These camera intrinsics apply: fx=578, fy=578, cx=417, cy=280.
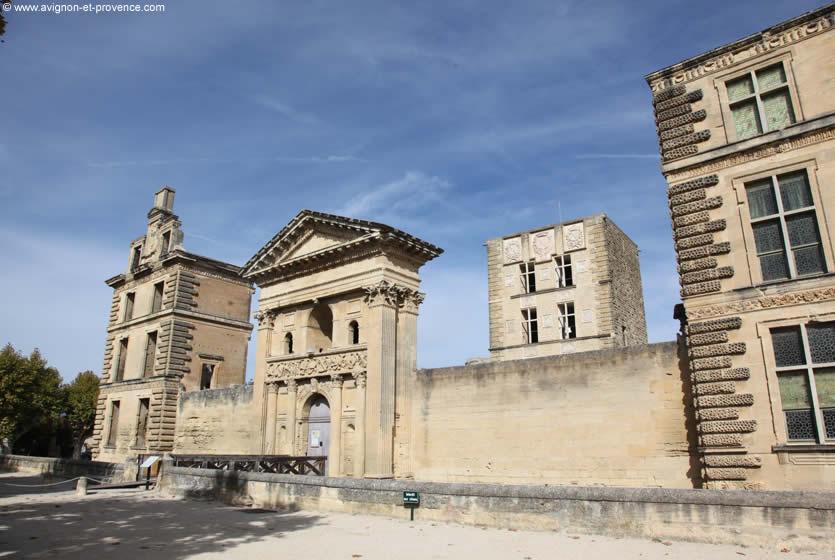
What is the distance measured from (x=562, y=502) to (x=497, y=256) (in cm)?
2625

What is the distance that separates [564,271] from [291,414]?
18139mm

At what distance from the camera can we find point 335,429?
1969 centimetres

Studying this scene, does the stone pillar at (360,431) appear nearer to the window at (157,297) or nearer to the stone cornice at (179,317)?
the stone cornice at (179,317)

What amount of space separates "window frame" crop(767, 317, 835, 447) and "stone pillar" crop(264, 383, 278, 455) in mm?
16605

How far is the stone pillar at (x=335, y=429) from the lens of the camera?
63.7 feet

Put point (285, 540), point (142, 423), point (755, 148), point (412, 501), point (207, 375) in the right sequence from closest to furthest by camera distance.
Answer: point (285, 540)
point (412, 501)
point (755, 148)
point (142, 423)
point (207, 375)

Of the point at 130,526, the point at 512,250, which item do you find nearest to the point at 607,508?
the point at 130,526

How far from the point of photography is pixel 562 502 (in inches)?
388

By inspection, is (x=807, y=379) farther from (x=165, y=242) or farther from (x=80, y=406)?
(x=80, y=406)

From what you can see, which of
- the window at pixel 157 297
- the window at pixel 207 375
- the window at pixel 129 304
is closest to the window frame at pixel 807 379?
the window at pixel 207 375

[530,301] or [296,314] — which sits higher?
[530,301]

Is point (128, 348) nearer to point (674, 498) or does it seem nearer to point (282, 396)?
point (282, 396)

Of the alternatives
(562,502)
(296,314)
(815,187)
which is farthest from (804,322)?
(296,314)

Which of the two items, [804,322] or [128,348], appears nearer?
[804,322]
